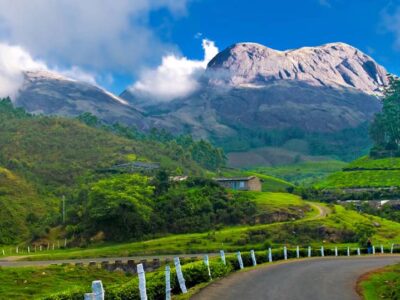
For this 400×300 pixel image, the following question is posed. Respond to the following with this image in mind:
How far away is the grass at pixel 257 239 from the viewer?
252ft

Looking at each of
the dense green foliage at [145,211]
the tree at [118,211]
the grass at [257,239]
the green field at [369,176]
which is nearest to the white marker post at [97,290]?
the grass at [257,239]

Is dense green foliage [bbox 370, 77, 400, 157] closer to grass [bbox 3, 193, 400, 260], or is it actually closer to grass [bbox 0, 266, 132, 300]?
grass [bbox 3, 193, 400, 260]

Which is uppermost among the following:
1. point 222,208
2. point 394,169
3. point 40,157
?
point 40,157

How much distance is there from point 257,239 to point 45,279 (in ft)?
130

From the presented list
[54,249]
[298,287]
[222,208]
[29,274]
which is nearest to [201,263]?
[298,287]

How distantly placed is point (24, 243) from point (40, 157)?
66400 millimetres

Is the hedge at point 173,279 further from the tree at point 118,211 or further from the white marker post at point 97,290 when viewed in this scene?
the tree at point 118,211

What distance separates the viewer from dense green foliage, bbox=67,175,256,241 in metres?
93.5

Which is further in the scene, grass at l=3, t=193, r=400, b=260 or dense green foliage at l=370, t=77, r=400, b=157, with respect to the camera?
dense green foliage at l=370, t=77, r=400, b=157

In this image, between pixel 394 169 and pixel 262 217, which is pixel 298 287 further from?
pixel 394 169

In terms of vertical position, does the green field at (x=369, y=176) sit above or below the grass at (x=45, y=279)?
above

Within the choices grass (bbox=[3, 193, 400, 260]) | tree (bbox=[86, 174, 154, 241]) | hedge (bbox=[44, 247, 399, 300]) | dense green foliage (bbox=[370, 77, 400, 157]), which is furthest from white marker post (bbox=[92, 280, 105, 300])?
dense green foliage (bbox=[370, 77, 400, 157])

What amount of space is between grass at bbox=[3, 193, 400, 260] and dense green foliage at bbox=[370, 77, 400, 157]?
82.2 metres

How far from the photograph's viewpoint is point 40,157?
160000 millimetres
